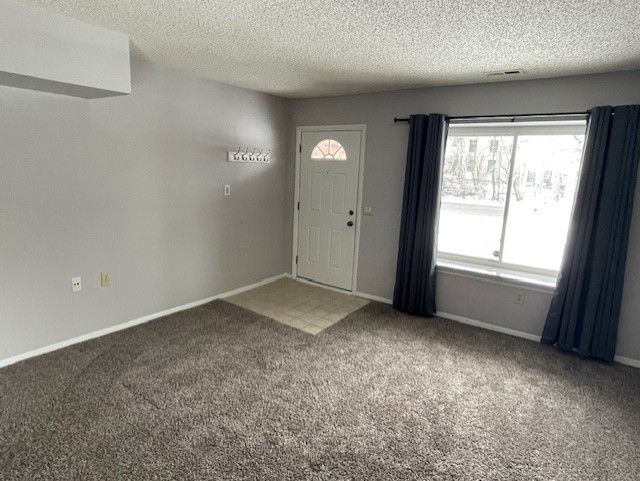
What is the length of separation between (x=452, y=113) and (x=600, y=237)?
171cm

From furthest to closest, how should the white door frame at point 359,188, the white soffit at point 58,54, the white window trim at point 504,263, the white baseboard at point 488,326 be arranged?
the white door frame at point 359,188
the white baseboard at point 488,326
the white window trim at point 504,263
the white soffit at point 58,54

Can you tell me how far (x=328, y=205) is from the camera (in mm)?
4832

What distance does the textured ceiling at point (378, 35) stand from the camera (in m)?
2.04

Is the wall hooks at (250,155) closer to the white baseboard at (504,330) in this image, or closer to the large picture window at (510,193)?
the large picture window at (510,193)

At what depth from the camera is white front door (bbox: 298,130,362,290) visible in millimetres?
4609

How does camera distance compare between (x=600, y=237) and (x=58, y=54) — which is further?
(x=600, y=237)

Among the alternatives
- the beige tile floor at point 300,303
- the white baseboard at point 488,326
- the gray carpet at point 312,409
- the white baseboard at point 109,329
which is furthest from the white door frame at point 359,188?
the gray carpet at point 312,409

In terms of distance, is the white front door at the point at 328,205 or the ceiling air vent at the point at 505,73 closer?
the ceiling air vent at the point at 505,73

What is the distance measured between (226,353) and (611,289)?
3147mm

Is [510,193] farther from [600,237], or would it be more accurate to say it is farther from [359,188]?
[359,188]

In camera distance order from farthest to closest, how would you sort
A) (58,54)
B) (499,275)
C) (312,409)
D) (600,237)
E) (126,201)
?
(499,275) → (126,201) → (600,237) → (312,409) → (58,54)

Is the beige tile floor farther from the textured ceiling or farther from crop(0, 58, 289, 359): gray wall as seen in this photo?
the textured ceiling

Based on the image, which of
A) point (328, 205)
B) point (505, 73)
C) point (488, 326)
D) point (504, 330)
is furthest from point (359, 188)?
point (504, 330)

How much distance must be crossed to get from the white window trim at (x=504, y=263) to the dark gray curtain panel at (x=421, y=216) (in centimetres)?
23
